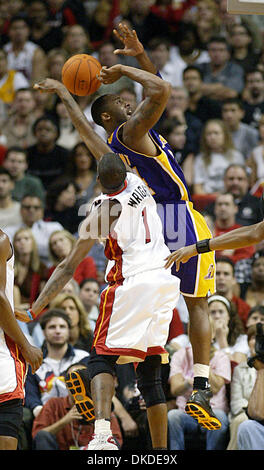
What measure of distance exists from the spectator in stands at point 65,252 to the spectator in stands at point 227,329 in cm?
197

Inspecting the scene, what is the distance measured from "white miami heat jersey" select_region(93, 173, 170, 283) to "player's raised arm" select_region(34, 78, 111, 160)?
33.7 inches

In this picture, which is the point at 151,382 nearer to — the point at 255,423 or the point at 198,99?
the point at 255,423

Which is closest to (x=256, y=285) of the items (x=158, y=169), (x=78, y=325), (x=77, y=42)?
(x=78, y=325)

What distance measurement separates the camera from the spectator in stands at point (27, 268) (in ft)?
32.6

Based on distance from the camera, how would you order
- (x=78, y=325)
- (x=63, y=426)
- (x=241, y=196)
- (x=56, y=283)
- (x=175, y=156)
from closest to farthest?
(x=56, y=283)
(x=63, y=426)
(x=78, y=325)
(x=241, y=196)
(x=175, y=156)

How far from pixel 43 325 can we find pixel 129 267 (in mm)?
2884

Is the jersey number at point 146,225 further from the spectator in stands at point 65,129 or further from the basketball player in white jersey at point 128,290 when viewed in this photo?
the spectator in stands at point 65,129

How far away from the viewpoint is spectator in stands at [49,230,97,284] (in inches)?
390

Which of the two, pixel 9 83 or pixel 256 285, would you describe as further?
pixel 9 83

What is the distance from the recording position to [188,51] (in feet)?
41.7

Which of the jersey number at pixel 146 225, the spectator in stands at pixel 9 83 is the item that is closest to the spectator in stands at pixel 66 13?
the spectator in stands at pixel 9 83

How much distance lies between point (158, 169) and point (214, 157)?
4.96 m

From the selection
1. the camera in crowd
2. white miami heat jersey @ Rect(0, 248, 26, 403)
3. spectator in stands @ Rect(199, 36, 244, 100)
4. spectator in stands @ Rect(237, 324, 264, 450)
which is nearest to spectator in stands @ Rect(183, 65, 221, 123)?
spectator in stands @ Rect(199, 36, 244, 100)
